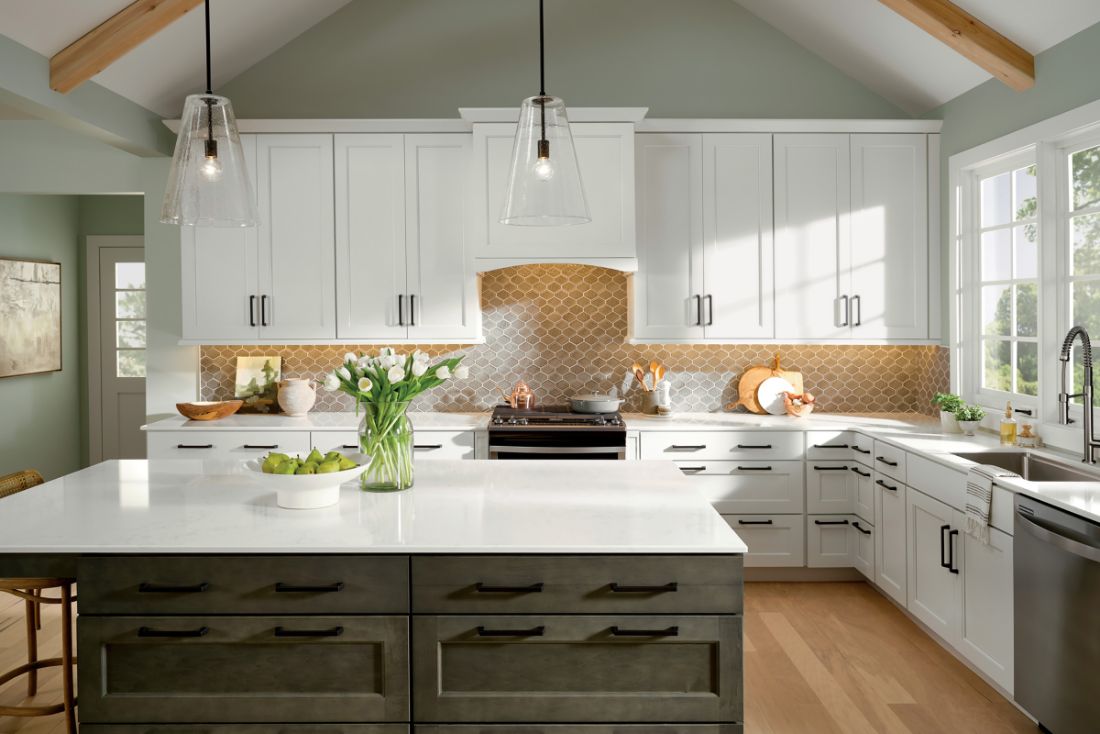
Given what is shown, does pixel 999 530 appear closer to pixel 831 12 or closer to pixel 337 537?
pixel 337 537

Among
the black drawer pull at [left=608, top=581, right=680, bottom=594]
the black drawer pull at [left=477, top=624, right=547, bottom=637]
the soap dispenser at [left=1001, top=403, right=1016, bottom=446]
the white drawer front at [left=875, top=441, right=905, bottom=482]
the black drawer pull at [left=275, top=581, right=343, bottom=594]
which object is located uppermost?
the soap dispenser at [left=1001, top=403, right=1016, bottom=446]

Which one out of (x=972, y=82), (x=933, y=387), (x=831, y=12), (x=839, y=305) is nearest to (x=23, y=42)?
(x=831, y=12)

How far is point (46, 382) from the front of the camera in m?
6.44

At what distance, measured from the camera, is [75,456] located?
6789 millimetres

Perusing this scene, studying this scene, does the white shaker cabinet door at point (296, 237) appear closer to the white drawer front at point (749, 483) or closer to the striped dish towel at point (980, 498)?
the white drawer front at point (749, 483)

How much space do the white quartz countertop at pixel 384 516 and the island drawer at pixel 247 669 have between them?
0.21 meters

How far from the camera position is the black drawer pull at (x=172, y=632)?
6.90 feet

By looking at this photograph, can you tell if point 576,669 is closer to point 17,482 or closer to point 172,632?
point 172,632

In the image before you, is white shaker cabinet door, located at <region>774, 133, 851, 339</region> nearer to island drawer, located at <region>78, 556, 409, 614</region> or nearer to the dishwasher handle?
the dishwasher handle

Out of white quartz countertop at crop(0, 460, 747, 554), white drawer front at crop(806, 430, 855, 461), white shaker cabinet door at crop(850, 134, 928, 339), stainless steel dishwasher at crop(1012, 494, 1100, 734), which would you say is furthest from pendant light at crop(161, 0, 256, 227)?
white shaker cabinet door at crop(850, 134, 928, 339)

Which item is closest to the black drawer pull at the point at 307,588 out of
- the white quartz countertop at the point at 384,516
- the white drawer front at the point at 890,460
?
the white quartz countertop at the point at 384,516

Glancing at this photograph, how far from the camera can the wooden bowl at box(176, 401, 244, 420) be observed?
15.3ft

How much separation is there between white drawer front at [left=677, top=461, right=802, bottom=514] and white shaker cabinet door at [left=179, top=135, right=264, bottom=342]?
8.80 feet

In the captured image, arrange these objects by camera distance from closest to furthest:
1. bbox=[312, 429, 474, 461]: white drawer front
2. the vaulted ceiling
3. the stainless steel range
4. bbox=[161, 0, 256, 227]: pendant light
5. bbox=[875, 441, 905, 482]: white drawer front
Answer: bbox=[161, 0, 256, 227]: pendant light → the vaulted ceiling → bbox=[875, 441, 905, 482]: white drawer front → the stainless steel range → bbox=[312, 429, 474, 461]: white drawer front
